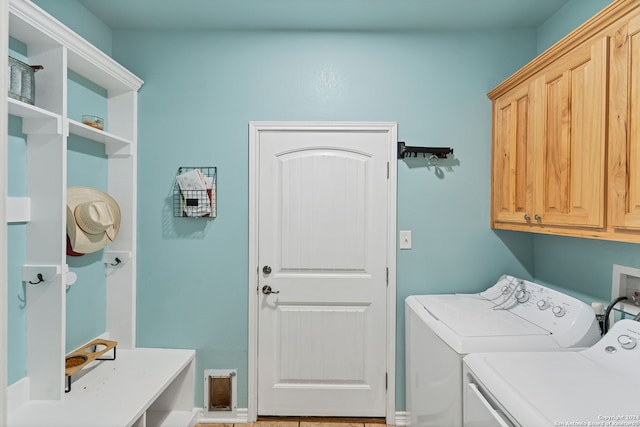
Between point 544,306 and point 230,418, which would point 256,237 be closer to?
point 230,418

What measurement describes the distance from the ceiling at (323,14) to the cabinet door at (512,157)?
50 cm

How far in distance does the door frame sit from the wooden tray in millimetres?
806

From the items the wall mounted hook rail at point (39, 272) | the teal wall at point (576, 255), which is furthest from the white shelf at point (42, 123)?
the teal wall at point (576, 255)

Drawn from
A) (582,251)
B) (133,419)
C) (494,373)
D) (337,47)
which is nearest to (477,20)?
(337,47)

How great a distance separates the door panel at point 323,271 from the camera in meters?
2.25

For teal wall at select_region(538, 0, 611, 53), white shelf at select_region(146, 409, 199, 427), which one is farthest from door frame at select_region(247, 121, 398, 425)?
teal wall at select_region(538, 0, 611, 53)

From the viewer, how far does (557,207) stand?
1.60m

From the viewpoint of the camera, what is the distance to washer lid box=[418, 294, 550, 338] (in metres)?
1.56

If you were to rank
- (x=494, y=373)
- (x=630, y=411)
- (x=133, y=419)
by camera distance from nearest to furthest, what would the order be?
A: (x=630, y=411), (x=494, y=373), (x=133, y=419)

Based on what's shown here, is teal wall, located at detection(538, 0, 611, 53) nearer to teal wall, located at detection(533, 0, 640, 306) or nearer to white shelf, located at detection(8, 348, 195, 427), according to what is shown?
teal wall, located at detection(533, 0, 640, 306)

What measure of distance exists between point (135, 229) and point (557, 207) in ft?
7.73

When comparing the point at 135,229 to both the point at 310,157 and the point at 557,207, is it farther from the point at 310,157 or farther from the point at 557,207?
the point at 557,207

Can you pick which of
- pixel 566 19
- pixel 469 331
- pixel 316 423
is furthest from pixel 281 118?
pixel 316 423

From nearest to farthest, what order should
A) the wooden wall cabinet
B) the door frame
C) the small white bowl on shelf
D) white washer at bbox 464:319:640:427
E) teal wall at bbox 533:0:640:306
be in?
1. white washer at bbox 464:319:640:427
2. the wooden wall cabinet
3. teal wall at bbox 533:0:640:306
4. the small white bowl on shelf
5. the door frame
